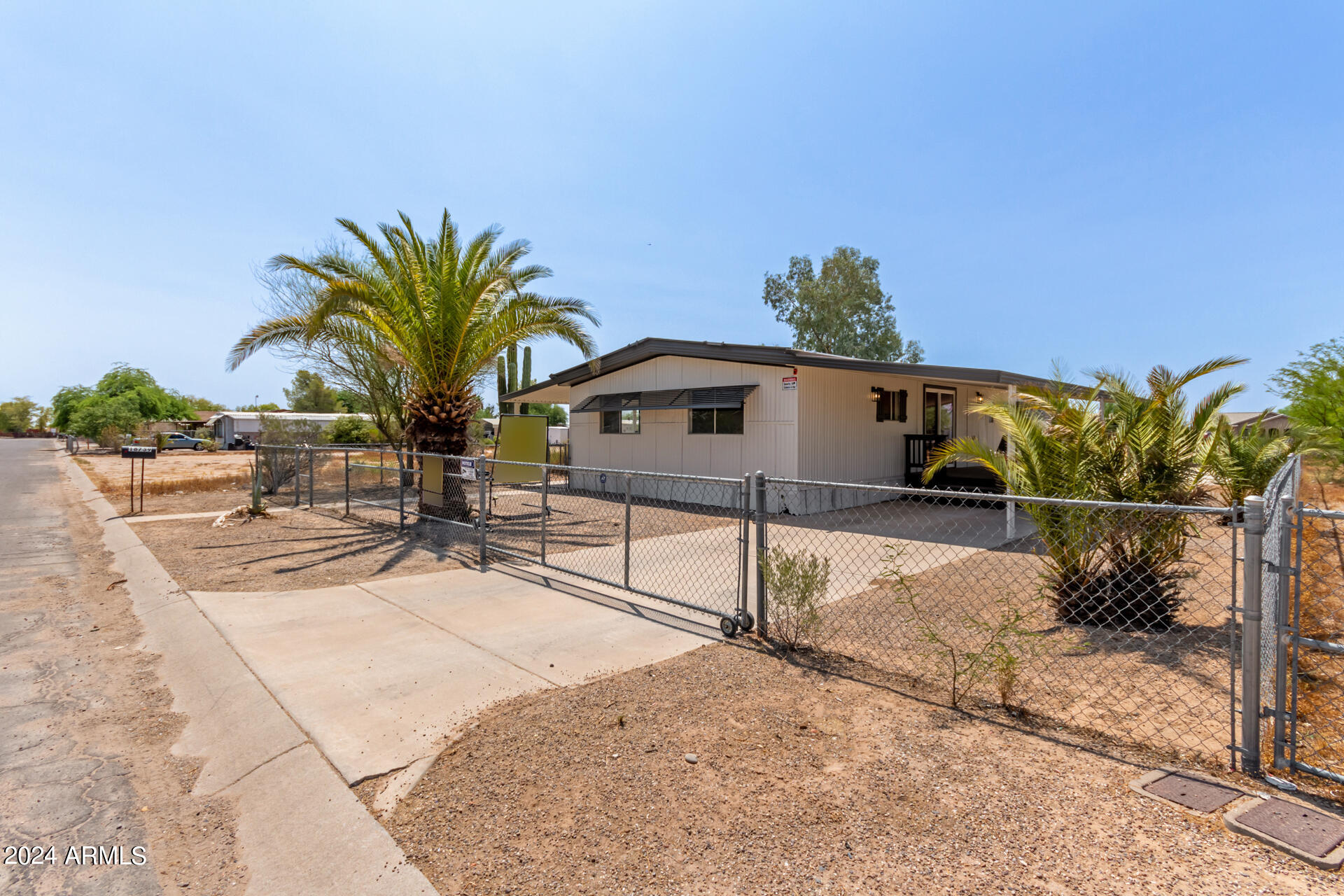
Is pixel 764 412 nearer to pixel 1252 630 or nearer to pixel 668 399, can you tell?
pixel 668 399

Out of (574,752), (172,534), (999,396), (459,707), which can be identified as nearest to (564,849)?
(574,752)

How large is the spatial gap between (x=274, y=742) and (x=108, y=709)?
148 cm

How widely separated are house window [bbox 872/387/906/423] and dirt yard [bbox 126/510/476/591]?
32.3 ft

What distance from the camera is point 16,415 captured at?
105562 mm

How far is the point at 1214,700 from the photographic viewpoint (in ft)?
12.1

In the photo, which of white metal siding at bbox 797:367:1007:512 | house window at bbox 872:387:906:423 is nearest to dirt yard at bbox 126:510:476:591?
white metal siding at bbox 797:367:1007:512

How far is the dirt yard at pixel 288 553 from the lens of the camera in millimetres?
7156

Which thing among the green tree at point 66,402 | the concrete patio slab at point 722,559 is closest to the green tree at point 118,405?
the green tree at point 66,402

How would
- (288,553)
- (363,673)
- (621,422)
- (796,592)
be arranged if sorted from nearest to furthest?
1. (363,673)
2. (796,592)
3. (288,553)
4. (621,422)

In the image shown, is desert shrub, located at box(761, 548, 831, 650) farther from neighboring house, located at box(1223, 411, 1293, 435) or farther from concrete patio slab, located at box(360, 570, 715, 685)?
neighboring house, located at box(1223, 411, 1293, 435)

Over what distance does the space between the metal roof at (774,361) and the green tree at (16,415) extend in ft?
454

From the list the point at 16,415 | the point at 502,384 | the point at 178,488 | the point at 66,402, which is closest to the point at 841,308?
the point at 502,384

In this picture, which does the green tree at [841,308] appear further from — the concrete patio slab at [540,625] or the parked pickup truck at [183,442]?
the parked pickup truck at [183,442]

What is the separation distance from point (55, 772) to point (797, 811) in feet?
12.0
